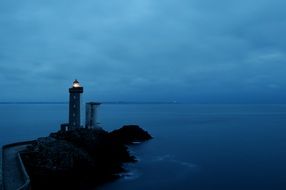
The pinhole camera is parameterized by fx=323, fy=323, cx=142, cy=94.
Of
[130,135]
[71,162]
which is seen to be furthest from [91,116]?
[71,162]

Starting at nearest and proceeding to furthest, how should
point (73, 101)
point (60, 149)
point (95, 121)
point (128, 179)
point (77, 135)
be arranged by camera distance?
point (60, 149), point (128, 179), point (77, 135), point (73, 101), point (95, 121)

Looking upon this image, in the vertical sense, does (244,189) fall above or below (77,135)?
below

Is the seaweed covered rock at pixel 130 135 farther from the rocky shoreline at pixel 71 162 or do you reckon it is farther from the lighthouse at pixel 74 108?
the rocky shoreline at pixel 71 162

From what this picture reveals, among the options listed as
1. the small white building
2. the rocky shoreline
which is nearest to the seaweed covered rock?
the small white building

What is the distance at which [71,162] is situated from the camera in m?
17.8

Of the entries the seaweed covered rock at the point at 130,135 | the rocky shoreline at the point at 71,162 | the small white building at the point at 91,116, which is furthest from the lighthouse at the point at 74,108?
the seaweed covered rock at the point at 130,135

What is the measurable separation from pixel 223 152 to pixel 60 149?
59.2 ft

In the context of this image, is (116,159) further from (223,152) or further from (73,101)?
(223,152)

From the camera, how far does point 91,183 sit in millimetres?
18562

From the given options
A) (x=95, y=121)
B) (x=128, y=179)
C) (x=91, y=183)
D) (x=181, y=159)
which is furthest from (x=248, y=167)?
(x=95, y=121)

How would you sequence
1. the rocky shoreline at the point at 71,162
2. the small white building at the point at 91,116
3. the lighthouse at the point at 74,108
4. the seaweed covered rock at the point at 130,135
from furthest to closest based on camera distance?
1. the seaweed covered rock at the point at 130,135
2. the small white building at the point at 91,116
3. the lighthouse at the point at 74,108
4. the rocky shoreline at the point at 71,162

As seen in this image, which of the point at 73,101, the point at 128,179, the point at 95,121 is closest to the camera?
the point at 128,179

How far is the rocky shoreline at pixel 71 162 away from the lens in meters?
16.3

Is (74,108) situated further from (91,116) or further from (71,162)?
(71,162)
